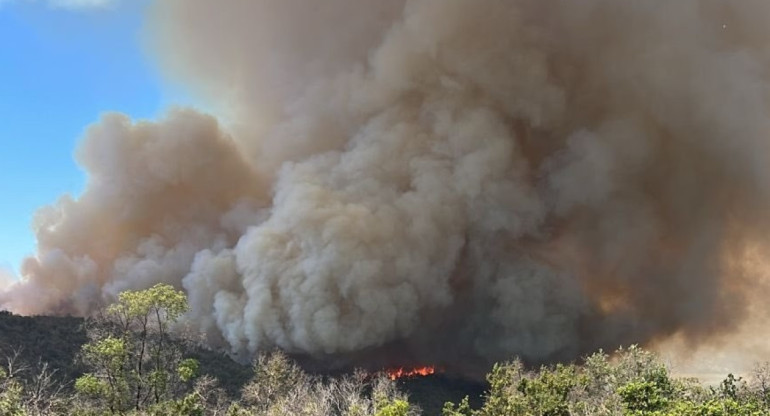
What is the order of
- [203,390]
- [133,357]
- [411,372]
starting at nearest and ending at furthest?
[133,357], [203,390], [411,372]

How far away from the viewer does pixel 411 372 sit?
6397 cm

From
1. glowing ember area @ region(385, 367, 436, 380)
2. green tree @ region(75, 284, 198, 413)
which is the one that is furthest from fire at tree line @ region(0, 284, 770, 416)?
glowing ember area @ region(385, 367, 436, 380)

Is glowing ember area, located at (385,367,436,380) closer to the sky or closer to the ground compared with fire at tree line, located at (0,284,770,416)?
closer to the sky

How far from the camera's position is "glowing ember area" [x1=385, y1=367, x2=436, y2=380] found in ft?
201

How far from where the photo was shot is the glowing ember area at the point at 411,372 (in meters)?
61.2

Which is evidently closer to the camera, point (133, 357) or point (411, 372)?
point (133, 357)

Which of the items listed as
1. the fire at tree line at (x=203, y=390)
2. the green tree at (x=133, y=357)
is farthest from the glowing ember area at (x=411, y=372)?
the green tree at (x=133, y=357)

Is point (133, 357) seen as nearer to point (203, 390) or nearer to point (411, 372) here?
point (203, 390)

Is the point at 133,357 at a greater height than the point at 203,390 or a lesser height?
lesser

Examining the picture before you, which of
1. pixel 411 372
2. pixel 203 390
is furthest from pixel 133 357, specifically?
pixel 411 372

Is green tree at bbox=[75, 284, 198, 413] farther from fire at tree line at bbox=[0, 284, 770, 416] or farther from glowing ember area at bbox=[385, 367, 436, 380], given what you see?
glowing ember area at bbox=[385, 367, 436, 380]

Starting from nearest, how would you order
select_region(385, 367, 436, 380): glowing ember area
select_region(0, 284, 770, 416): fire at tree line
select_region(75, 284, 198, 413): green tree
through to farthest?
1. select_region(0, 284, 770, 416): fire at tree line
2. select_region(75, 284, 198, 413): green tree
3. select_region(385, 367, 436, 380): glowing ember area

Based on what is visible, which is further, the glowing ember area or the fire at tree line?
the glowing ember area

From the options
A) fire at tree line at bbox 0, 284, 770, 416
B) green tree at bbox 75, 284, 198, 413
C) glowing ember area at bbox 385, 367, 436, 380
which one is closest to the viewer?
fire at tree line at bbox 0, 284, 770, 416
